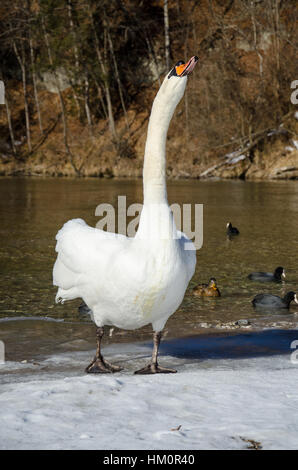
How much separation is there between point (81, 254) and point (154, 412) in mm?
1932

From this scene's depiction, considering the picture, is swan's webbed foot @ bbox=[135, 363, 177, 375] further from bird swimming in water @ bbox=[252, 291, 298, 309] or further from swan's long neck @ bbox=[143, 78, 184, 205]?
bird swimming in water @ bbox=[252, 291, 298, 309]

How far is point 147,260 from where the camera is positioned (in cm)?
482

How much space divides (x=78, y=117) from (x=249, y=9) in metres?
18.0

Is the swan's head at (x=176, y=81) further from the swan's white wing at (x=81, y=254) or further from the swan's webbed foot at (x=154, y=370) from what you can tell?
the swan's webbed foot at (x=154, y=370)

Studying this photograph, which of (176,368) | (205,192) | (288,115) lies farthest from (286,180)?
(176,368)

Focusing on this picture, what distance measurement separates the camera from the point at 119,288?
4.96 m

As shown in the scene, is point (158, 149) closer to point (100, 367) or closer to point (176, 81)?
point (176, 81)

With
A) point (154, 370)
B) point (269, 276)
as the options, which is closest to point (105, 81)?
point (269, 276)

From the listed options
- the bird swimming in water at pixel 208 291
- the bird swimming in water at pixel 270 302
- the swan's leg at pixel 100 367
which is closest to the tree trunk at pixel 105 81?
the bird swimming in water at pixel 208 291

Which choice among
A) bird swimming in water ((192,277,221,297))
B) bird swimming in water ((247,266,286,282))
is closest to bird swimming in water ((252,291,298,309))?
bird swimming in water ((192,277,221,297))

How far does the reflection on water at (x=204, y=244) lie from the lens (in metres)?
8.72

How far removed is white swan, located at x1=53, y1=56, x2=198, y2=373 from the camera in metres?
4.84

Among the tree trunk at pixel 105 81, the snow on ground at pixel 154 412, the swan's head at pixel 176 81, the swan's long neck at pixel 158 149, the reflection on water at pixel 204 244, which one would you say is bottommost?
the reflection on water at pixel 204 244
